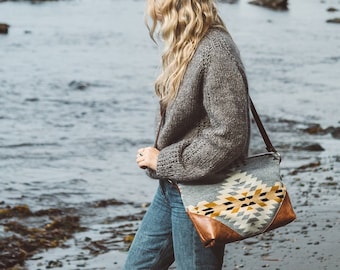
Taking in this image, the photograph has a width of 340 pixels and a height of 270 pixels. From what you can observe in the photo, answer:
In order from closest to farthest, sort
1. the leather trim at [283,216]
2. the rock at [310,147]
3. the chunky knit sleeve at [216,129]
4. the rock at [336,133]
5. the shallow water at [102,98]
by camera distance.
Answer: the chunky knit sleeve at [216,129], the leather trim at [283,216], the shallow water at [102,98], the rock at [310,147], the rock at [336,133]

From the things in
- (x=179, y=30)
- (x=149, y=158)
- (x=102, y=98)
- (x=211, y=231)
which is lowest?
(x=102, y=98)

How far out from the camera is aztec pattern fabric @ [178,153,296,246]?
3098 millimetres

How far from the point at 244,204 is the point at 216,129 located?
297mm

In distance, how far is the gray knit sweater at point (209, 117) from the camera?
3074mm

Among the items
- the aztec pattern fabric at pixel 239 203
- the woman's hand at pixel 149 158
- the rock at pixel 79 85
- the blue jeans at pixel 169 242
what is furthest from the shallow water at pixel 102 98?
the aztec pattern fabric at pixel 239 203

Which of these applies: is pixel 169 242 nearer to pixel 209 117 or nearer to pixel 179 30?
pixel 209 117

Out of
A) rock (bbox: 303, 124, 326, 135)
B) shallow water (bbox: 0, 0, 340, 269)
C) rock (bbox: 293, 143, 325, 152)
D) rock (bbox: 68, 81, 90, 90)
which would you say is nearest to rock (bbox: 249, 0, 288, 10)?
shallow water (bbox: 0, 0, 340, 269)

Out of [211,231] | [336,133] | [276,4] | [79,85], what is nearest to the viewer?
[211,231]

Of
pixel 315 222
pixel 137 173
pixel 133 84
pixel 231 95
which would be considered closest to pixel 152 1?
pixel 231 95

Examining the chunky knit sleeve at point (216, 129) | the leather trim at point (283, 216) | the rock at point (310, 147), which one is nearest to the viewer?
the chunky knit sleeve at point (216, 129)

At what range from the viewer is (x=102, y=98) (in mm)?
17078

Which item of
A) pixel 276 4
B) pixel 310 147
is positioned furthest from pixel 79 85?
pixel 276 4

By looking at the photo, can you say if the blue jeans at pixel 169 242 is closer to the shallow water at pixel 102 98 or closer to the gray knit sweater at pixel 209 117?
the gray knit sweater at pixel 209 117

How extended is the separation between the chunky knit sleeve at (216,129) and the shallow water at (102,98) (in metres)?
0.65
